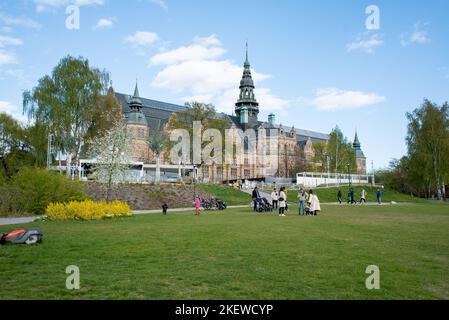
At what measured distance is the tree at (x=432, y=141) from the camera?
191ft

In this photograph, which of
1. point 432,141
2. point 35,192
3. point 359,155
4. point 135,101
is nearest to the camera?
point 35,192

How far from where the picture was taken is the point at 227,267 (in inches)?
297

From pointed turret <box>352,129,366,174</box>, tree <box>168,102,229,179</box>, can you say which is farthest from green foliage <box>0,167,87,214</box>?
pointed turret <box>352,129,366,174</box>

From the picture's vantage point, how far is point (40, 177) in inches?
987

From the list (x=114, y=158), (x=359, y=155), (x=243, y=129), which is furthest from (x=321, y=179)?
(x=359, y=155)

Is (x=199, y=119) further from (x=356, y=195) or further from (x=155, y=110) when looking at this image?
→ (x=155, y=110)

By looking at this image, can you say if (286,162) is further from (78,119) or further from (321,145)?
(78,119)

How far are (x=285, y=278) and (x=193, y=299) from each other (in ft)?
6.80

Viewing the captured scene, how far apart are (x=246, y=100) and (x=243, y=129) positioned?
27.5ft

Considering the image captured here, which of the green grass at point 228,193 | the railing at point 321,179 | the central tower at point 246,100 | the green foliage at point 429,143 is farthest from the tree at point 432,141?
the central tower at point 246,100

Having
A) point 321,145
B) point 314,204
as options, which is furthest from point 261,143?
point 314,204

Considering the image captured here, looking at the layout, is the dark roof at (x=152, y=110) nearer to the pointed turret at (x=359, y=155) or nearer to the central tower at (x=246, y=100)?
the central tower at (x=246, y=100)

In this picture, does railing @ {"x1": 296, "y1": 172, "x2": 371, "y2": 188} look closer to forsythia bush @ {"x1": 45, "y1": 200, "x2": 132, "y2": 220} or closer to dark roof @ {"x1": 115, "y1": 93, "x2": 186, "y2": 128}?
dark roof @ {"x1": 115, "y1": 93, "x2": 186, "y2": 128}

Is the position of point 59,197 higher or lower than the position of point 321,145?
lower
